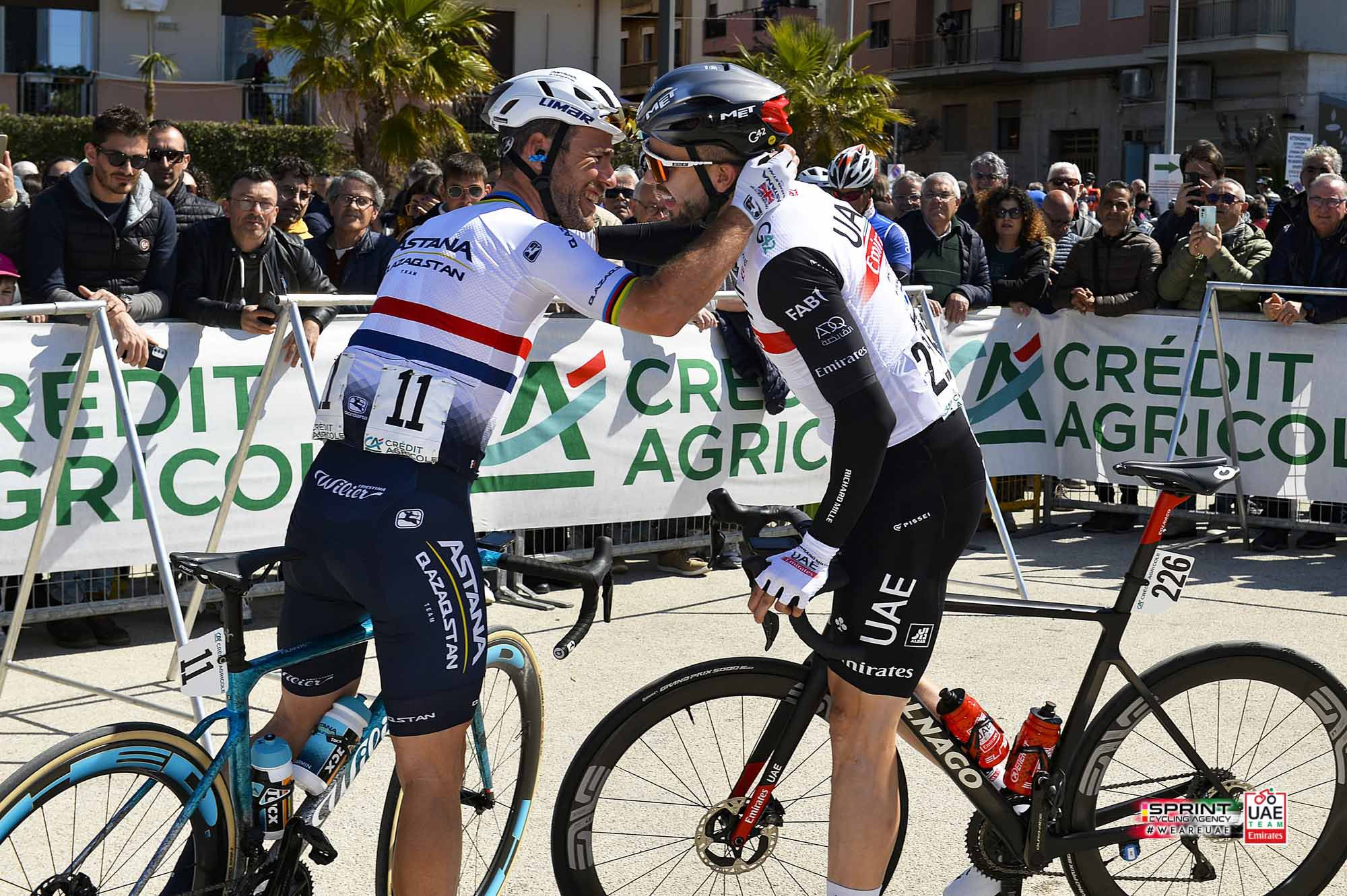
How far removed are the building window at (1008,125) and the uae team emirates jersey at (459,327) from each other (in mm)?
47970

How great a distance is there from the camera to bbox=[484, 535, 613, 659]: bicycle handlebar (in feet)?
9.86

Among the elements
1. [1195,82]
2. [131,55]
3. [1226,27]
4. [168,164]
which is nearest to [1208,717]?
[168,164]

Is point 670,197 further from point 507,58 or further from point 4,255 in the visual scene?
point 507,58

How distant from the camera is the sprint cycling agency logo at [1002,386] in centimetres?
880

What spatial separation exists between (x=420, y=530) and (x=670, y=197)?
0.96m

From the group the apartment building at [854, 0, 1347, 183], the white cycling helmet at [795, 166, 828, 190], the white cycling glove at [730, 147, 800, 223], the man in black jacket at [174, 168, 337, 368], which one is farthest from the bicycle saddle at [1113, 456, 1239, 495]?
the apartment building at [854, 0, 1347, 183]

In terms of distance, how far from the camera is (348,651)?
10.6 ft

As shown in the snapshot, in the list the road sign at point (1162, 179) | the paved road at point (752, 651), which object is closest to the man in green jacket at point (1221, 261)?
the paved road at point (752, 651)

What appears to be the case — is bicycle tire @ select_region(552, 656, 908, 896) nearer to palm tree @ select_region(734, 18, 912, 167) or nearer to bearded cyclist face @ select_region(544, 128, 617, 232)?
bearded cyclist face @ select_region(544, 128, 617, 232)

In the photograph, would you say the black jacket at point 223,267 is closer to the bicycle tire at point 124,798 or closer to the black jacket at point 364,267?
the black jacket at point 364,267

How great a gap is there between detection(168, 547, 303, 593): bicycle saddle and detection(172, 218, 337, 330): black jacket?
334 cm

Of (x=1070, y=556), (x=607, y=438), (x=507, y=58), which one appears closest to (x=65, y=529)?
(x=607, y=438)

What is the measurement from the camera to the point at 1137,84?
137ft

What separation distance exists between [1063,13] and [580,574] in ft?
154
